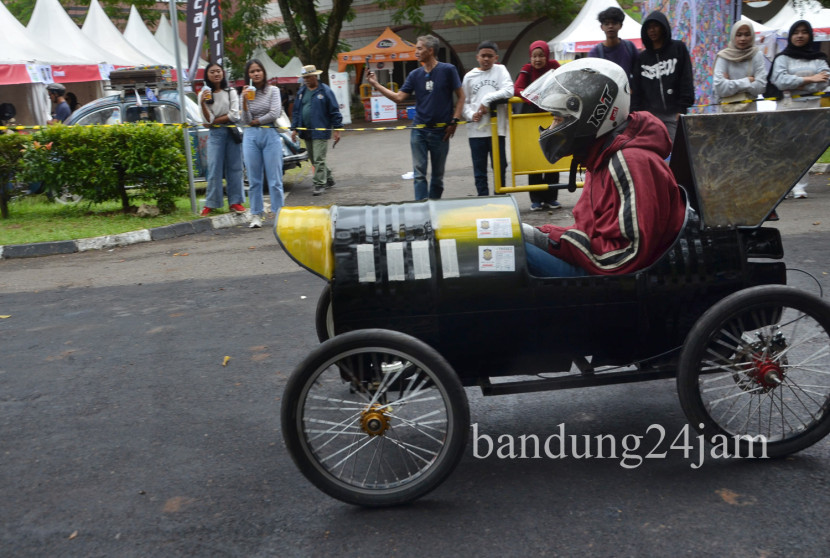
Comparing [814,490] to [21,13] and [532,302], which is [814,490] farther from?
[21,13]

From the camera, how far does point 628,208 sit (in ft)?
10.3

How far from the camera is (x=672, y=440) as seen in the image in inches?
138

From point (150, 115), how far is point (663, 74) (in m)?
8.58

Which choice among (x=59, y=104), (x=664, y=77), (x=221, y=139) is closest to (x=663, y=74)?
(x=664, y=77)

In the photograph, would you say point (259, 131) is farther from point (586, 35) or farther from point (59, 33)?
point (586, 35)

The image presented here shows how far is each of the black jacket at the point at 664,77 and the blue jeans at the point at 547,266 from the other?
16.7 ft

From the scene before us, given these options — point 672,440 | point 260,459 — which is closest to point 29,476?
point 260,459

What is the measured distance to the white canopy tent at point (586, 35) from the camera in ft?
75.8

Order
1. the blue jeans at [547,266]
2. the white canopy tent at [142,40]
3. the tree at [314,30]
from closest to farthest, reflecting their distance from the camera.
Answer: the blue jeans at [547,266], the white canopy tent at [142,40], the tree at [314,30]

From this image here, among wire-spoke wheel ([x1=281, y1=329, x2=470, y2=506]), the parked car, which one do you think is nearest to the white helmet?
wire-spoke wheel ([x1=281, y1=329, x2=470, y2=506])

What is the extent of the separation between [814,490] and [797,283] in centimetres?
317

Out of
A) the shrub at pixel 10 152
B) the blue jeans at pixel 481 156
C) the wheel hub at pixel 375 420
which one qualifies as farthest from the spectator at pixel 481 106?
the wheel hub at pixel 375 420

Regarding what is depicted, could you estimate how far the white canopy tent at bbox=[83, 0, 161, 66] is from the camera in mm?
23328

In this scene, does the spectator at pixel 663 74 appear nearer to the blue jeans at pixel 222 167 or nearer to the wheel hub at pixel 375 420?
the blue jeans at pixel 222 167
